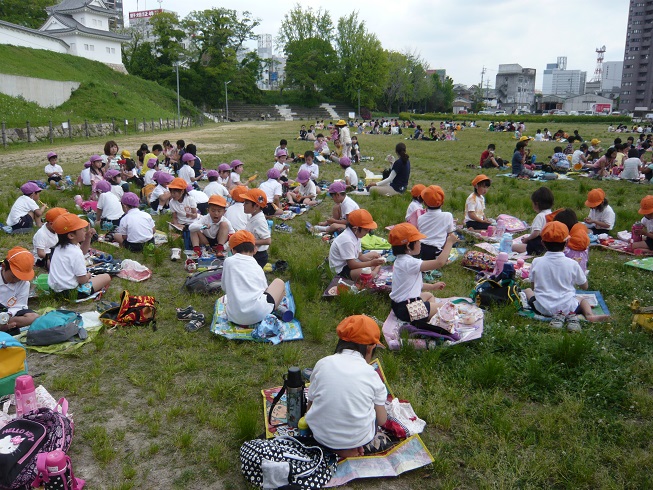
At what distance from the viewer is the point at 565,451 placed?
3344mm

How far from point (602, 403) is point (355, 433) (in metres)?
2.19

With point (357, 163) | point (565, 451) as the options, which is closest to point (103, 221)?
point (565, 451)

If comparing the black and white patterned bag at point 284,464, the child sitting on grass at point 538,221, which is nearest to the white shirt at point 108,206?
the black and white patterned bag at point 284,464

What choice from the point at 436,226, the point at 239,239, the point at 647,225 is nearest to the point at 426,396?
the point at 239,239

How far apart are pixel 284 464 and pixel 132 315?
10.1 ft

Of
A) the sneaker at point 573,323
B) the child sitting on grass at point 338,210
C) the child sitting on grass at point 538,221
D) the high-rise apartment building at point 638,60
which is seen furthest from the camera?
the high-rise apartment building at point 638,60

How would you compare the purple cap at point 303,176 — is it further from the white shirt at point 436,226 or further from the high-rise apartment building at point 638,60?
the high-rise apartment building at point 638,60

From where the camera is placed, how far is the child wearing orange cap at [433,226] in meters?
6.87

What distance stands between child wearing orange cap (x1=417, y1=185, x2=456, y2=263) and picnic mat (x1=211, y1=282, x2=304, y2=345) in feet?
8.36

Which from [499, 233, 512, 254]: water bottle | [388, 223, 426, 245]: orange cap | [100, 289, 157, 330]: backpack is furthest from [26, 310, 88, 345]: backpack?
[499, 233, 512, 254]: water bottle

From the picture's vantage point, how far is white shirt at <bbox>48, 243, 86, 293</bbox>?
5.75 m

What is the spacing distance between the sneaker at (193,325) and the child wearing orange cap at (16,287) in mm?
1628

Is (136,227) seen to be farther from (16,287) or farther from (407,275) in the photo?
Result: (407,275)

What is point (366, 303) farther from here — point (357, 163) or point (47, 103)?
point (47, 103)
